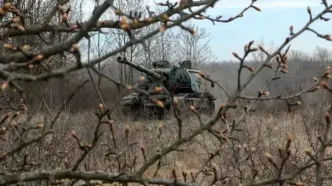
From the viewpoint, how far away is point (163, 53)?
35.6m

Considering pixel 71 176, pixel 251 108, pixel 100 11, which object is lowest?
pixel 71 176

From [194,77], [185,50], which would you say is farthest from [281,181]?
[185,50]

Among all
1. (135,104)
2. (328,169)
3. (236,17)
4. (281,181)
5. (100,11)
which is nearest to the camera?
(100,11)

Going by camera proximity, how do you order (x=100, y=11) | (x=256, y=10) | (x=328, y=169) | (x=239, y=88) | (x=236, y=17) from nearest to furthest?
(x=100, y=11), (x=239, y=88), (x=256, y=10), (x=236, y=17), (x=328, y=169)

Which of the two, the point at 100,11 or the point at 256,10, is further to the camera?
the point at 256,10

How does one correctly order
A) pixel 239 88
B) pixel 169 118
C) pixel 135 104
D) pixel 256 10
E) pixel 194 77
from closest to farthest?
1. pixel 239 88
2. pixel 256 10
3. pixel 169 118
4. pixel 135 104
5. pixel 194 77

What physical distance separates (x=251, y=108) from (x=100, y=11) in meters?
1.04

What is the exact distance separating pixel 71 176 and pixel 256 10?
1134mm

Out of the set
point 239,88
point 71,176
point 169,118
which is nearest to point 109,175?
point 71,176

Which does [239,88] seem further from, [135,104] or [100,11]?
[135,104]

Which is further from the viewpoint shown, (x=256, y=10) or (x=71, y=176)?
(x=256, y=10)

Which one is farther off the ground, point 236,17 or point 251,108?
point 236,17

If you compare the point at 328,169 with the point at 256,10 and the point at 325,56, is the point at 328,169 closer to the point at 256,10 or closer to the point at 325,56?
the point at 256,10

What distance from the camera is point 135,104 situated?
780 inches
